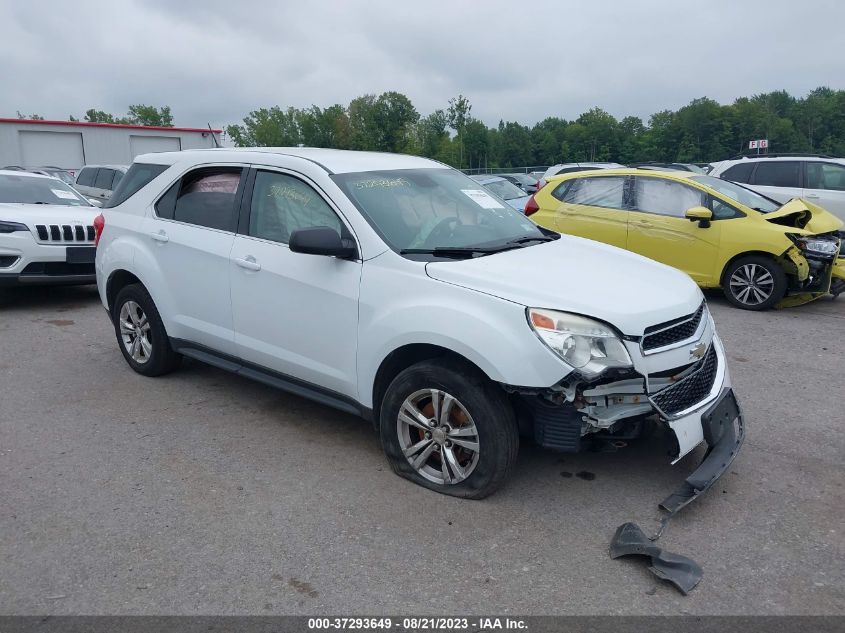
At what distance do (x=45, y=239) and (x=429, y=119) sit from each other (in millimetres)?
72503

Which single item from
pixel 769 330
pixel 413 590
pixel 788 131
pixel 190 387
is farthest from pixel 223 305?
pixel 788 131

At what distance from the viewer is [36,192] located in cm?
950

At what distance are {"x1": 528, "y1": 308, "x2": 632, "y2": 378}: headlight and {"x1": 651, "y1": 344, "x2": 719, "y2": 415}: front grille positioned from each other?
0.34m

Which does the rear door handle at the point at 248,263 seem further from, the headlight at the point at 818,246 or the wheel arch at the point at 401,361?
the headlight at the point at 818,246

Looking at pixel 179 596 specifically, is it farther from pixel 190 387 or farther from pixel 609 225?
pixel 609 225

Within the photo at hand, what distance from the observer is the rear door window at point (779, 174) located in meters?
11.7

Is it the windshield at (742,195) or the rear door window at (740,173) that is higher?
the rear door window at (740,173)

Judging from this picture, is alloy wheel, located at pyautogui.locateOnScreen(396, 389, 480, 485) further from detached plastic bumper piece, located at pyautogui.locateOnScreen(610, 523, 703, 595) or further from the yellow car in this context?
the yellow car

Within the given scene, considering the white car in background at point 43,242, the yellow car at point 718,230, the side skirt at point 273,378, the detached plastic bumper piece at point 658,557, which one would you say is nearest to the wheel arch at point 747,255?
the yellow car at point 718,230

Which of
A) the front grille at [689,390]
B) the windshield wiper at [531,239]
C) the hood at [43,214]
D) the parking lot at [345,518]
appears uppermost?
the windshield wiper at [531,239]

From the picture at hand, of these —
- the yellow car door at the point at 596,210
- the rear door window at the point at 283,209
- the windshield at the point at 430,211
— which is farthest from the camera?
the yellow car door at the point at 596,210

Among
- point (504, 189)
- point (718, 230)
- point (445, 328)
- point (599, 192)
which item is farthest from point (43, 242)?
point (504, 189)

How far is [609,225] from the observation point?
9.28 meters

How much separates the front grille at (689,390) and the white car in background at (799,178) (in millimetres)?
8592
